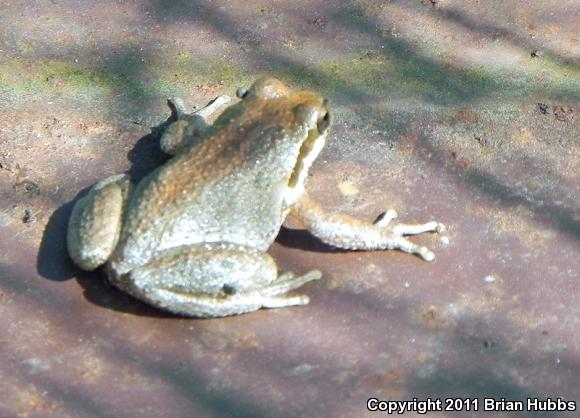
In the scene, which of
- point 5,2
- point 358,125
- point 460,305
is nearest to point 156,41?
point 5,2

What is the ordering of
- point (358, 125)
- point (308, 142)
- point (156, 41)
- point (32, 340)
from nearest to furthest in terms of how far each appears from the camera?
point (32, 340), point (308, 142), point (358, 125), point (156, 41)

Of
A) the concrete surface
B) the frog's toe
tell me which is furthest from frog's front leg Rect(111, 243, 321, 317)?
the frog's toe

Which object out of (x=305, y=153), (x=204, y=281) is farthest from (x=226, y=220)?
(x=305, y=153)

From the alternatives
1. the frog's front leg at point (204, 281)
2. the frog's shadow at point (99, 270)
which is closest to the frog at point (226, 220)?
the frog's front leg at point (204, 281)

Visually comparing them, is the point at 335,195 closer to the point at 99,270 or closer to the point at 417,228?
the point at 417,228

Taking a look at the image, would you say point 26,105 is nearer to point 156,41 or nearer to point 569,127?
point 156,41

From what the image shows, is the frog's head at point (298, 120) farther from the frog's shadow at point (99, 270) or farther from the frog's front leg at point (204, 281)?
the frog's front leg at point (204, 281)
